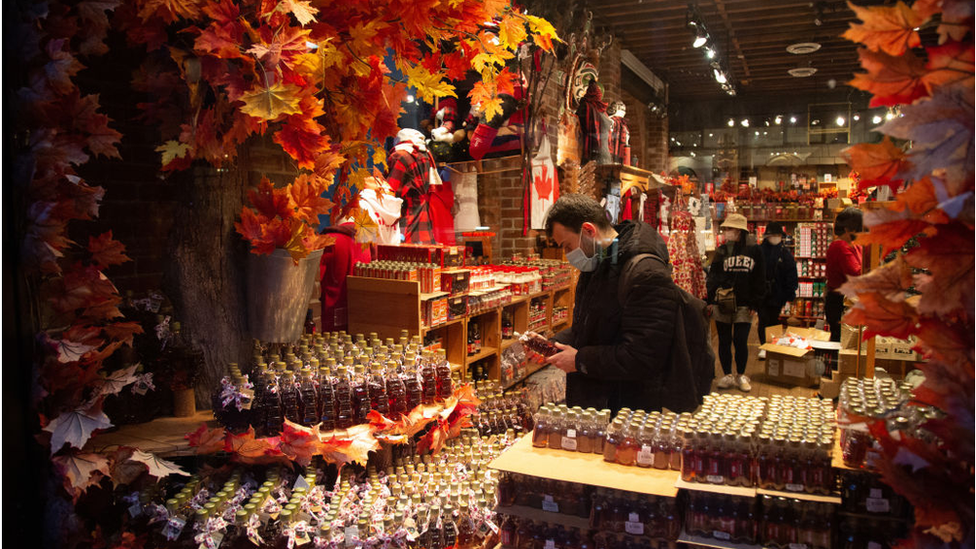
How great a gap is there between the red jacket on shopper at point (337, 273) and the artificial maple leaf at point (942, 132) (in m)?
2.92

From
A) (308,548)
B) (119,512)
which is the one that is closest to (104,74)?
(119,512)

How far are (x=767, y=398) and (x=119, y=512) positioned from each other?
2.17 metres

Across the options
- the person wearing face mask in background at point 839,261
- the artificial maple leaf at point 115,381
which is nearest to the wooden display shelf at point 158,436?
the artificial maple leaf at point 115,381

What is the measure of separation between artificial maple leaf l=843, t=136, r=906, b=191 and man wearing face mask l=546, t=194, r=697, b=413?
1.28 meters

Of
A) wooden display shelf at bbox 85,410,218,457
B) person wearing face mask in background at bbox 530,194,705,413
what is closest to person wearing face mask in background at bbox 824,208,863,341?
person wearing face mask in background at bbox 530,194,705,413

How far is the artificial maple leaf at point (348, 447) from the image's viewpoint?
2.26 metres

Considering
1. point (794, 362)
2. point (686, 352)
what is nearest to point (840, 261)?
point (794, 362)

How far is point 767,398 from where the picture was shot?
220 centimetres

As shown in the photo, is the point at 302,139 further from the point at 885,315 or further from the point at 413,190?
the point at 413,190

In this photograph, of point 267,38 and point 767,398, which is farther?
point 767,398

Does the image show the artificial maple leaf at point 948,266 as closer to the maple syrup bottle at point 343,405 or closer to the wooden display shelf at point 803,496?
the wooden display shelf at point 803,496

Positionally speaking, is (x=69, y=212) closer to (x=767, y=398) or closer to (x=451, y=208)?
(x=767, y=398)

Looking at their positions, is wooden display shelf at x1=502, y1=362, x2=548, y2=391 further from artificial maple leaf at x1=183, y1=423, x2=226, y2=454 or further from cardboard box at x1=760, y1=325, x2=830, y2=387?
artificial maple leaf at x1=183, y1=423, x2=226, y2=454

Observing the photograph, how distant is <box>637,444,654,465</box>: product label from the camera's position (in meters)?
1.84
